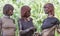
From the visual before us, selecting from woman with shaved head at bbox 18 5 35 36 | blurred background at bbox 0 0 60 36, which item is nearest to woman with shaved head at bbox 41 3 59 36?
woman with shaved head at bbox 18 5 35 36

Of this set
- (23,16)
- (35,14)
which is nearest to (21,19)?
(23,16)

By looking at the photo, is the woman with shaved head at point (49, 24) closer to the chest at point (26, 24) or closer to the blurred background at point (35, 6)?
the chest at point (26, 24)

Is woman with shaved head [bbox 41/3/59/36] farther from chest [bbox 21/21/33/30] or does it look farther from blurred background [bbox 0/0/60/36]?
blurred background [bbox 0/0/60/36]

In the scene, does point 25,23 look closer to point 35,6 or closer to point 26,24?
point 26,24

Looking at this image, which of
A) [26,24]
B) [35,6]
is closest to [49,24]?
[26,24]

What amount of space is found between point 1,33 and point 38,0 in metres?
0.93

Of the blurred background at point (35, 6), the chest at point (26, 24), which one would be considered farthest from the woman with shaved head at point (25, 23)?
the blurred background at point (35, 6)

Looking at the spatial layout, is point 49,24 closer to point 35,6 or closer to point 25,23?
point 25,23

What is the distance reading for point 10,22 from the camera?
2527 millimetres

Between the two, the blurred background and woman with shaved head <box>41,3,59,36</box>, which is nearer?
woman with shaved head <box>41,3,59,36</box>

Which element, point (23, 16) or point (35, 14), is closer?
point (23, 16)

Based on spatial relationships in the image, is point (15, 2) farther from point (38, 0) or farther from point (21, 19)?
point (21, 19)

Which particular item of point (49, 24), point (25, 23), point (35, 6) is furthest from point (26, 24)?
point (35, 6)

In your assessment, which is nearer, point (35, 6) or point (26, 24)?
point (26, 24)
